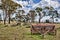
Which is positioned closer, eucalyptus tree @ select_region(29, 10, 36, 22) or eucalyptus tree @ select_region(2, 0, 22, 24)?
eucalyptus tree @ select_region(2, 0, 22, 24)

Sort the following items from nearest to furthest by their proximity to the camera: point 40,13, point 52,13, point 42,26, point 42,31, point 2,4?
point 42,31
point 42,26
point 2,4
point 40,13
point 52,13

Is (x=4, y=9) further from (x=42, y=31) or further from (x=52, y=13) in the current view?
(x=42, y=31)

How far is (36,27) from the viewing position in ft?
50.6

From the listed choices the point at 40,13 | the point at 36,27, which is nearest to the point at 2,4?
the point at 40,13

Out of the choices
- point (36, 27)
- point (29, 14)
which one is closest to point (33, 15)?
point (29, 14)

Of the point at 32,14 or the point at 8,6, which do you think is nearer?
the point at 8,6

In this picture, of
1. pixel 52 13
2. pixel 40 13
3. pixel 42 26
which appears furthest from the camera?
pixel 52 13

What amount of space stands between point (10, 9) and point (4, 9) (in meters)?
1.72

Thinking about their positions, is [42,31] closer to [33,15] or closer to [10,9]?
[10,9]

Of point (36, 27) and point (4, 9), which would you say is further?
point (4, 9)

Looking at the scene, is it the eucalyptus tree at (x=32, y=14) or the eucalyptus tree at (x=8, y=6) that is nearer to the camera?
the eucalyptus tree at (x=8, y=6)

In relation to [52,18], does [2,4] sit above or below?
above

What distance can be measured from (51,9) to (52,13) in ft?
8.95

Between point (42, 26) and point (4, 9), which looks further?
point (4, 9)
